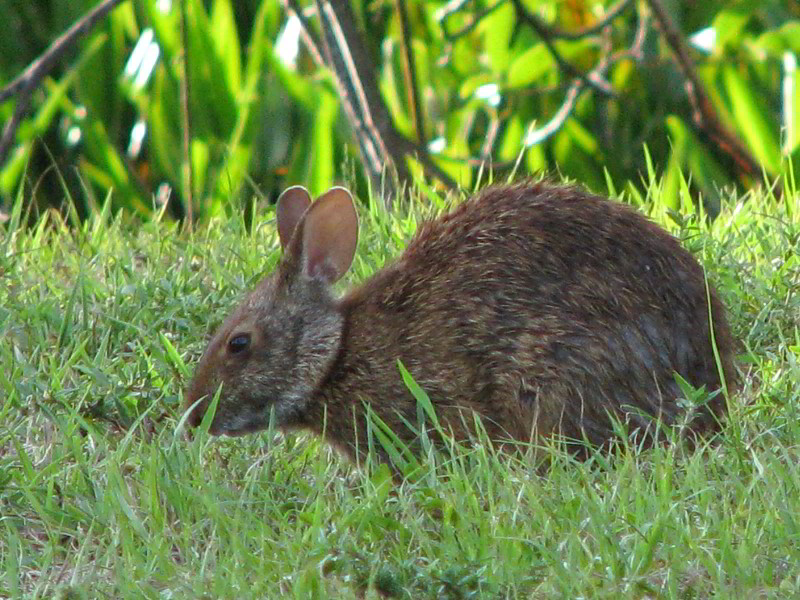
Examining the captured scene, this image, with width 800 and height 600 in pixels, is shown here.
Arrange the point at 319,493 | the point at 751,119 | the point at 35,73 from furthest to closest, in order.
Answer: the point at 751,119 → the point at 35,73 → the point at 319,493

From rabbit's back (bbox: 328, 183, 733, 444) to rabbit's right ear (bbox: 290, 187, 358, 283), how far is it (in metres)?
0.29

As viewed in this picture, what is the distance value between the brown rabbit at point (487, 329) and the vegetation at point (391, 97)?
3354mm

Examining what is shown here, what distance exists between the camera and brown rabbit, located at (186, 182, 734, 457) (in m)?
4.39

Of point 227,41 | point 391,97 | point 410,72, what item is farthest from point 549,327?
point 227,41

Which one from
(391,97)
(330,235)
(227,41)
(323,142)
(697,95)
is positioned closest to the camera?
(330,235)

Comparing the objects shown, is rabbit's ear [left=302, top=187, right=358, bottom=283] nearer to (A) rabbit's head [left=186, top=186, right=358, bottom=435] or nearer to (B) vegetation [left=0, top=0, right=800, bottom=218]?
(A) rabbit's head [left=186, top=186, right=358, bottom=435]

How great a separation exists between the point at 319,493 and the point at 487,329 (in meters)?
0.95

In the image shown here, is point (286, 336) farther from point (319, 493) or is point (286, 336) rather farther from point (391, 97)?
point (391, 97)

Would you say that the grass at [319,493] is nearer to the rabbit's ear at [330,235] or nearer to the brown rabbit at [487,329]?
the brown rabbit at [487,329]

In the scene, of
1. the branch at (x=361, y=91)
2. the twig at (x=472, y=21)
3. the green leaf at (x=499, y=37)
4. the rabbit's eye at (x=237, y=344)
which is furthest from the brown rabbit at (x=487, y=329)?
the green leaf at (x=499, y=37)

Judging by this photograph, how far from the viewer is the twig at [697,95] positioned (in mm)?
6562

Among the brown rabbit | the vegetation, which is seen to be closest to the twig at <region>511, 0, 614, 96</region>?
the vegetation

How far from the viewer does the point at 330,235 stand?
16.3 feet

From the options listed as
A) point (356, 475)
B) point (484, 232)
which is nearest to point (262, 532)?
point (356, 475)
